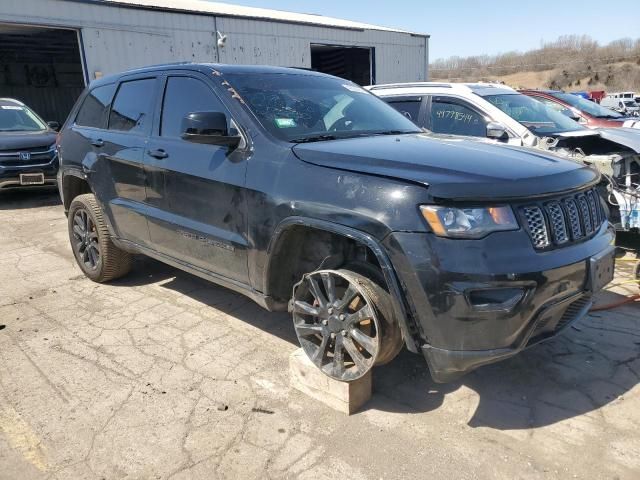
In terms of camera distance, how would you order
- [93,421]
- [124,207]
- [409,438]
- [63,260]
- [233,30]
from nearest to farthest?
[409,438] → [93,421] → [124,207] → [63,260] → [233,30]

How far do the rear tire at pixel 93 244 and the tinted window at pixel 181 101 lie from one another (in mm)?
1338

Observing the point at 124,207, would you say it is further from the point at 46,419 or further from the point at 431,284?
the point at 431,284

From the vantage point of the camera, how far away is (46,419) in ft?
9.54

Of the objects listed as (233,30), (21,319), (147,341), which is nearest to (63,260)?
(21,319)

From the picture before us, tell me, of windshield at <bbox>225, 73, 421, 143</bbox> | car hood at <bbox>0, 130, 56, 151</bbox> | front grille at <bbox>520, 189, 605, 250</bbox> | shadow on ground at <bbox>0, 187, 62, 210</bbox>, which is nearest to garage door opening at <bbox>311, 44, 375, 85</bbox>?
shadow on ground at <bbox>0, 187, 62, 210</bbox>

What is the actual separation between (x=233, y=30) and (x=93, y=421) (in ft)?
49.0

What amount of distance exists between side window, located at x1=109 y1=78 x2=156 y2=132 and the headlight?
101 inches

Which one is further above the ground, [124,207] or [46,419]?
[124,207]

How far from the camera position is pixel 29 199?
10062 mm

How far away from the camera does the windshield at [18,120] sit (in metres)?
9.97

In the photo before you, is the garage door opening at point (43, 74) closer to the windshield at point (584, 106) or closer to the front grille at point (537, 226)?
the windshield at point (584, 106)

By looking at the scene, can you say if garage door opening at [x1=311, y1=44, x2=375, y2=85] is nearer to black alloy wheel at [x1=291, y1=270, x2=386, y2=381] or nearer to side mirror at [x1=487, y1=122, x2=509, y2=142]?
side mirror at [x1=487, y1=122, x2=509, y2=142]

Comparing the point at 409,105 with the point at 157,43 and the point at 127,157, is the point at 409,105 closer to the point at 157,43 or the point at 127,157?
the point at 127,157

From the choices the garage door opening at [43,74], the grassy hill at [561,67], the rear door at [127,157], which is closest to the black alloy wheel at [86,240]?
the rear door at [127,157]
